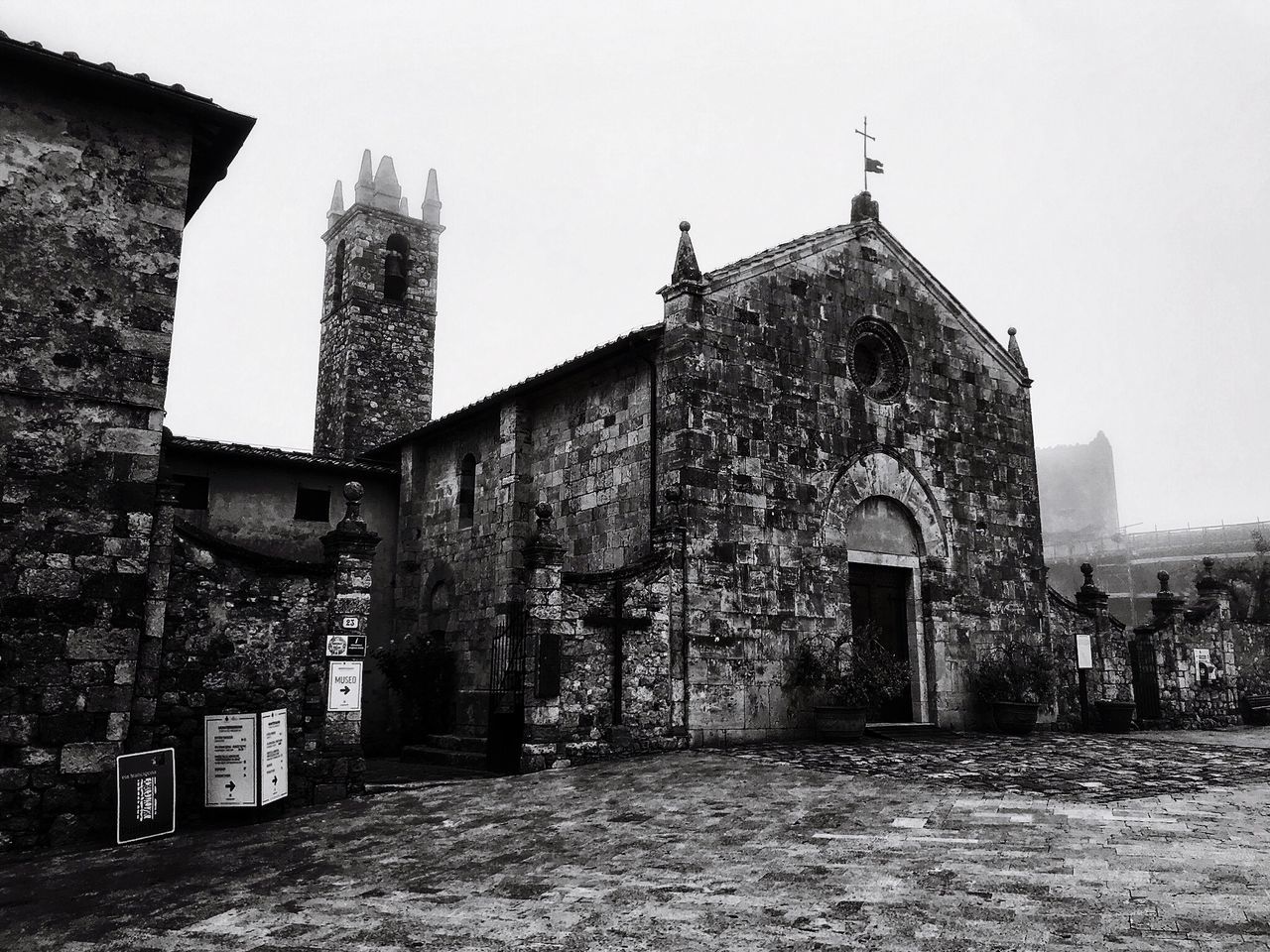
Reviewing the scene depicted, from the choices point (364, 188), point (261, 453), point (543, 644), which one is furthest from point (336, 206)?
point (543, 644)

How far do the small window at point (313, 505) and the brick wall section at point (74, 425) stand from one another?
314 inches

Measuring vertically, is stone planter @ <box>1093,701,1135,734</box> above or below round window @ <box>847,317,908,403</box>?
below

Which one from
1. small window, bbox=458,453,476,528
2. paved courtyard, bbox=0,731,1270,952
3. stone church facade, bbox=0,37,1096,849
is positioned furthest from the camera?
small window, bbox=458,453,476,528

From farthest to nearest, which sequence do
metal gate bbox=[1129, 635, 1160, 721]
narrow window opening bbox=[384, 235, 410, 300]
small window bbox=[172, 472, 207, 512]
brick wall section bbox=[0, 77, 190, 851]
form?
1. narrow window opening bbox=[384, 235, 410, 300]
2. metal gate bbox=[1129, 635, 1160, 721]
3. small window bbox=[172, 472, 207, 512]
4. brick wall section bbox=[0, 77, 190, 851]

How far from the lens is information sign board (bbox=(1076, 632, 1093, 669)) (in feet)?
54.1

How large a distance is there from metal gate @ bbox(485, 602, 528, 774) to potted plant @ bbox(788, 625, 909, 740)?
3823mm

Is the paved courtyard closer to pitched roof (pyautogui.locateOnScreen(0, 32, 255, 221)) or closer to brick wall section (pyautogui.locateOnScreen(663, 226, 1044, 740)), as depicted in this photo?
brick wall section (pyautogui.locateOnScreen(663, 226, 1044, 740))

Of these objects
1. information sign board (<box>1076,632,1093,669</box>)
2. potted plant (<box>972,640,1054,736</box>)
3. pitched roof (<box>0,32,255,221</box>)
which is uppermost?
pitched roof (<box>0,32,255,221</box>)

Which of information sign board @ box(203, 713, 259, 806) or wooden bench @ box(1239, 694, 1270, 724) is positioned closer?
information sign board @ box(203, 713, 259, 806)

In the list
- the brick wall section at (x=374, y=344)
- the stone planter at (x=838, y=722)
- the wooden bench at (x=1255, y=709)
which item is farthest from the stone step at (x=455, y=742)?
the wooden bench at (x=1255, y=709)

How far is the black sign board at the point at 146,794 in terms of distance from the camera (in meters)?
8.40

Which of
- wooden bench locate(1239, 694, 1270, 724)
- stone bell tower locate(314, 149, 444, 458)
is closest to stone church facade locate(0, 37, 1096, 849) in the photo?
stone bell tower locate(314, 149, 444, 458)

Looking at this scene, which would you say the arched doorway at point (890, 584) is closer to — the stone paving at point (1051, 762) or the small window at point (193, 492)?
the stone paving at point (1051, 762)

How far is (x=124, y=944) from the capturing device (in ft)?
17.9
